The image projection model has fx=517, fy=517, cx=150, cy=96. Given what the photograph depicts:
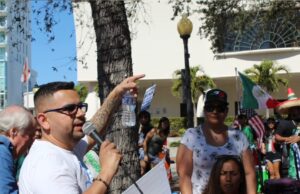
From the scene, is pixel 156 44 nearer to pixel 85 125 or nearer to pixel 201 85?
pixel 201 85

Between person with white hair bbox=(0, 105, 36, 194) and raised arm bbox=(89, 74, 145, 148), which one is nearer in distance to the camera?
person with white hair bbox=(0, 105, 36, 194)

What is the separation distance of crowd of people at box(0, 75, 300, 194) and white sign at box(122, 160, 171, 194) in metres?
0.14

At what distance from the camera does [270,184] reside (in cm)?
742

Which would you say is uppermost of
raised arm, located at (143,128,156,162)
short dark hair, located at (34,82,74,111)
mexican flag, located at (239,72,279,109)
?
short dark hair, located at (34,82,74,111)

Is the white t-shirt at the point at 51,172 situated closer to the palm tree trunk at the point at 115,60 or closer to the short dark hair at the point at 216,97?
the short dark hair at the point at 216,97

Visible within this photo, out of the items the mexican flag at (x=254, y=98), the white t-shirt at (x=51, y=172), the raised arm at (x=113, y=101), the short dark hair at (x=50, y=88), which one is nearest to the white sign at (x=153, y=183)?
the white t-shirt at (x=51, y=172)

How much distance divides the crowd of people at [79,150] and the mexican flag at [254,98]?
8.23 metres

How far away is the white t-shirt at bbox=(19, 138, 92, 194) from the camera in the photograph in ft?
7.14

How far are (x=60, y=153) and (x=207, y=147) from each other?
1.99m

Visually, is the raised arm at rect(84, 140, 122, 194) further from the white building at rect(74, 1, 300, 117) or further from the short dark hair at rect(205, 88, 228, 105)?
the white building at rect(74, 1, 300, 117)

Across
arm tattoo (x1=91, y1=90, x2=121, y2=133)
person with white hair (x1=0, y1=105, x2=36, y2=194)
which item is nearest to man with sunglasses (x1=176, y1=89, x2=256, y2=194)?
arm tattoo (x1=91, y1=90, x2=121, y2=133)

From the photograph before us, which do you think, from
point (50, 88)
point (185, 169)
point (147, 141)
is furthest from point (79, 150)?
point (147, 141)

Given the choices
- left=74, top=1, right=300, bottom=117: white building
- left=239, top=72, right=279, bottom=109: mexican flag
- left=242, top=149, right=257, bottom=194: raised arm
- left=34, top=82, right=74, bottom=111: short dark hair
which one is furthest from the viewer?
left=74, top=1, right=300, bottom=117: white building

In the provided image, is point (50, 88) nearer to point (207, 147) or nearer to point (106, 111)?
point (106, 111)
